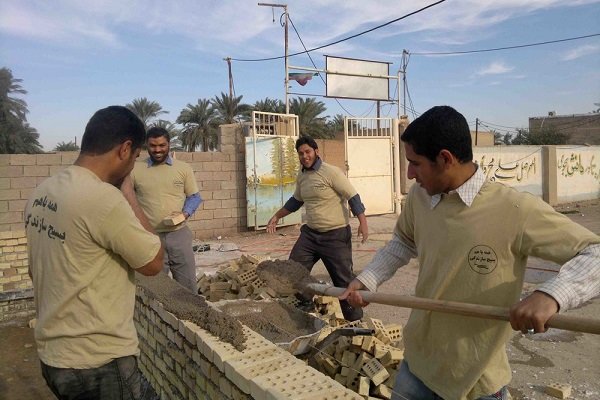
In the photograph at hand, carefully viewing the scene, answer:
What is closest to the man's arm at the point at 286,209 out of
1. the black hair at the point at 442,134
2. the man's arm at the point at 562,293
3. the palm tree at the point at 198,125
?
the black hair at the point at 442,134

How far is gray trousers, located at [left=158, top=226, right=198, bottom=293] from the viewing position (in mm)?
4656

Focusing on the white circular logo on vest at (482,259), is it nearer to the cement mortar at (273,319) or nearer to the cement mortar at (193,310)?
the cement mortar at (193,310)

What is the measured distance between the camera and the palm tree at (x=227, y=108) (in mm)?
30172

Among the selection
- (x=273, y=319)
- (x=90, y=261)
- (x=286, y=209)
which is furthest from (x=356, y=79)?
(x=90, y=261)

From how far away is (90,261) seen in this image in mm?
1844

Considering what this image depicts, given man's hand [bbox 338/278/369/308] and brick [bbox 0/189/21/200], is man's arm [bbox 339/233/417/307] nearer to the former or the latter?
man's hand [bbox 338/278/369/308]

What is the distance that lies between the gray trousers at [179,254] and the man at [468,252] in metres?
3.16

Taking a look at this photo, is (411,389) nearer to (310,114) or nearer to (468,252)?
(468,252)

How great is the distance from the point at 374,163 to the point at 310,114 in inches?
548

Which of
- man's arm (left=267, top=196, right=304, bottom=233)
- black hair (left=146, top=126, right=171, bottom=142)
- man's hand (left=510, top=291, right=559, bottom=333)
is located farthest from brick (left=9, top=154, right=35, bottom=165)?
man's hand (left=510, top=291, right=559, bottom=333)

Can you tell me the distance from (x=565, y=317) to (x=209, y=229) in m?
9.62

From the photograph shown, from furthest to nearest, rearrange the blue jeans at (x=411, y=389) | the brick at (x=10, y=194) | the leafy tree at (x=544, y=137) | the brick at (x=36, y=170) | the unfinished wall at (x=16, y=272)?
the leafy tree at (x=544, y=137) → the brick at (x=36, y=170) → the brick at (x=10, y=194) → the unfinished wall at (x=16, y=272) → the blue jeans at (x=411, y=389)

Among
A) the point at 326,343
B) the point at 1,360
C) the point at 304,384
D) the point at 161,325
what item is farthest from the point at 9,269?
the point at 304,384

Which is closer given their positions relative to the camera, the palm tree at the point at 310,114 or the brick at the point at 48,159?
the brick at the point at 48,159
